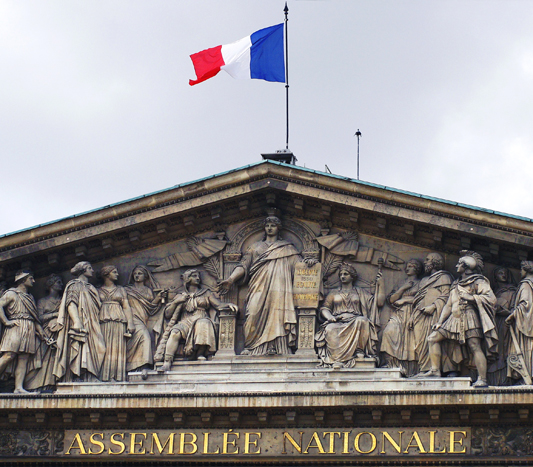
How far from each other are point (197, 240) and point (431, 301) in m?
4.77

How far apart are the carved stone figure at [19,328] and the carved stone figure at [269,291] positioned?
12.0 feet

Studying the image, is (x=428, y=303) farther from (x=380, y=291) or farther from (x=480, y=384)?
(x=480, y=384)

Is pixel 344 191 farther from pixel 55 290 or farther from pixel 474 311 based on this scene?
pixel 55 290

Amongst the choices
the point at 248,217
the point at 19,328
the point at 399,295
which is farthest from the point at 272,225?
the point at 19,328

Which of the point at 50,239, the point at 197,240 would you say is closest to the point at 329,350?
the point at 197,240

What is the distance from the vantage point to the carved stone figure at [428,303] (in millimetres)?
31062

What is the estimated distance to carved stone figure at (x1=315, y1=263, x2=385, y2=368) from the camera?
31.1 meters

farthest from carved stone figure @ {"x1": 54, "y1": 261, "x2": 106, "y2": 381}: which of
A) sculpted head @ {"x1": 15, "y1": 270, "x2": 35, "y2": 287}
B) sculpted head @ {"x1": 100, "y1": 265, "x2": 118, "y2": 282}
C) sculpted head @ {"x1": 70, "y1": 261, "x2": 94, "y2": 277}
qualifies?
sculpted head @ {"x1": 15, "y1": 270, "x2": 35, "y2": 287}

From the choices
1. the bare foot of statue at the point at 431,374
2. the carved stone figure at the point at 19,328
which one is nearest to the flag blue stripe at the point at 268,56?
the carved stone figure at the point at 19,328

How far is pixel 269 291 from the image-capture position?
105ft

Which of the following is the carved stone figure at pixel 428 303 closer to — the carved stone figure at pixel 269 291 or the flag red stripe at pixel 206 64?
the carved stone figure at pixel 269 291

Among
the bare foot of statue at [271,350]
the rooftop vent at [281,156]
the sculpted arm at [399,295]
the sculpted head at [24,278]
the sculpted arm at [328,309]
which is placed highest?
the rooftop vent at [281,156]

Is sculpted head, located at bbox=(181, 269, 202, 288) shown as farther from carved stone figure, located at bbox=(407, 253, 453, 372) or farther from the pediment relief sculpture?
carved stone figure, located at bbox=(407, 253, 453, 372)

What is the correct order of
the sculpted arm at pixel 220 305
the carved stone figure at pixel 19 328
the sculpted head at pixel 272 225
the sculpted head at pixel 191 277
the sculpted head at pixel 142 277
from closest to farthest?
the carved stone figure at pixel 19 328 → the sculpted arm at pixel 220 305 → the sculpted head at pixel 191 277 → the sculpted head at pixel 272 225 → the sculpted head at pixel 142 277
